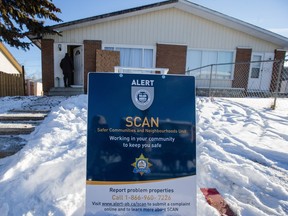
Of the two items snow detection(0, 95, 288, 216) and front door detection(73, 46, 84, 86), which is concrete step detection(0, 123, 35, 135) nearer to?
snow detection(0, 95, 288, 216)

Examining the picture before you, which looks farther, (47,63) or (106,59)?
(47,63)

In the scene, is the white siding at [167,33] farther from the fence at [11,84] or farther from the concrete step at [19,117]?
the concrete step at [19,117]

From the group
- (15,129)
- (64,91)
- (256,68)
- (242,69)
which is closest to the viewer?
(15,129)

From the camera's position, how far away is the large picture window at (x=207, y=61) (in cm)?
1212

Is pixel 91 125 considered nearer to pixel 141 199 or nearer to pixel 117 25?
pixel 141 199

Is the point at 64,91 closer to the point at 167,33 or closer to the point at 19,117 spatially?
the point at 19,117

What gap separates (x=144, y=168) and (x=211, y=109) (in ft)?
15.9

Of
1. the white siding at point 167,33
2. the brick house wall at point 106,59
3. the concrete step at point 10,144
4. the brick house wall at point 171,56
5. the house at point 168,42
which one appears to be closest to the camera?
the concrete step at point 10,144

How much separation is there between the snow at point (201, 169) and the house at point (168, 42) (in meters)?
7.26

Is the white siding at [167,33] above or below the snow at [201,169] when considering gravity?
above

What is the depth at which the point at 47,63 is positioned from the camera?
36.6 ft

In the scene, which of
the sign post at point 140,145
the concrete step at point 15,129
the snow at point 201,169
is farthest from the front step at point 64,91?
the sign post at point 140,145

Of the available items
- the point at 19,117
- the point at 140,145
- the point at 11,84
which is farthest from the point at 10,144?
the point at 11,84

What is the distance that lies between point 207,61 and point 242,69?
2.19 m
